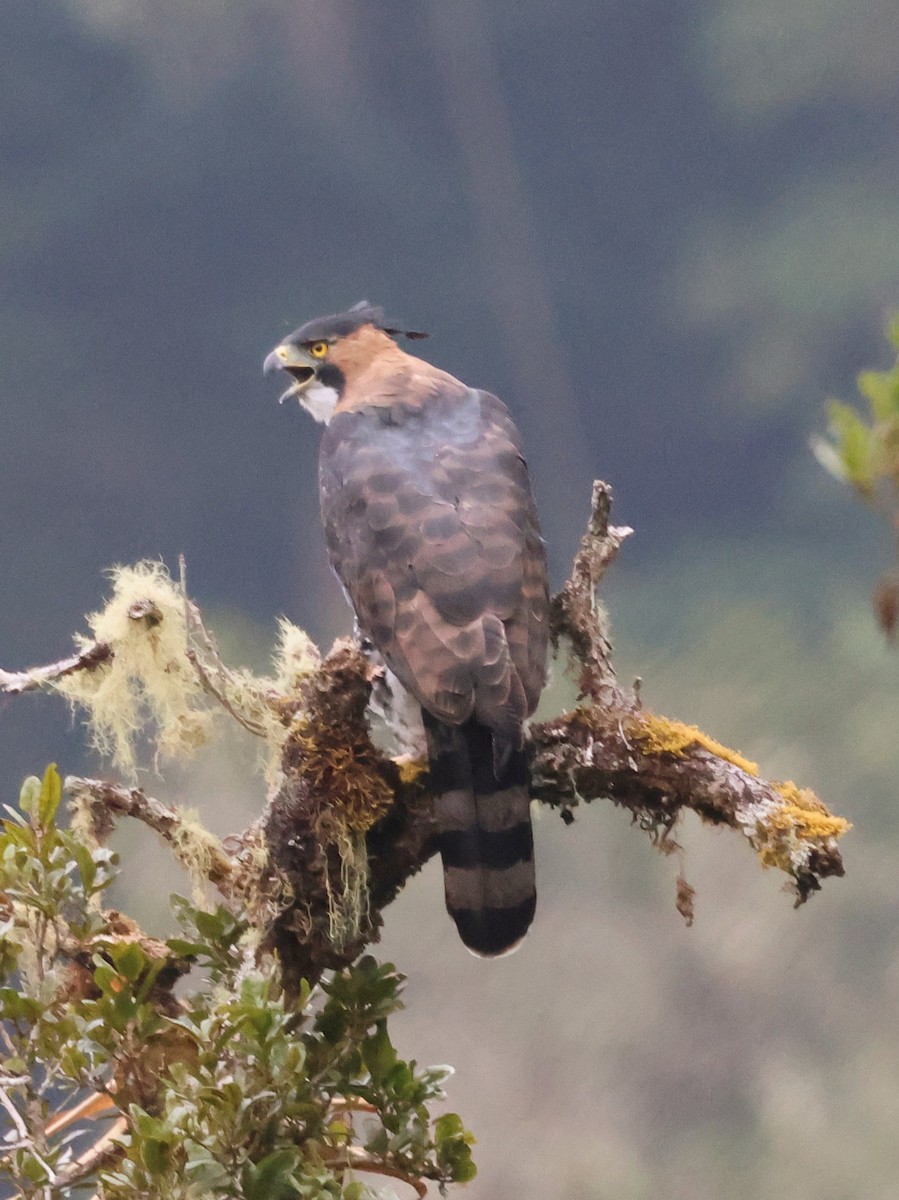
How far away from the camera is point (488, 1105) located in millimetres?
3676

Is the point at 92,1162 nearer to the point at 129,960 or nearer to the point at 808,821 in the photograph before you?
the point at 129,960

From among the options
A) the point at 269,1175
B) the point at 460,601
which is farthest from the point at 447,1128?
the point at 460,601

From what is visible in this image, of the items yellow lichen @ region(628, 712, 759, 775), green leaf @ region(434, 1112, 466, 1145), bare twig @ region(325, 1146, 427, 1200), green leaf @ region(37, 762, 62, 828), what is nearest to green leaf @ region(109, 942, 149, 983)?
green leaf @ region(37, 762, 62, 828)

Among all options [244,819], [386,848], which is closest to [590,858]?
[244,819]

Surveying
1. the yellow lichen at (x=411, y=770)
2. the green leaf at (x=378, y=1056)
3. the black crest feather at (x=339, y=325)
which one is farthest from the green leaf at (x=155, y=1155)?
the black crest feather at (x=339, y=325)

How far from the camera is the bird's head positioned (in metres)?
2.96

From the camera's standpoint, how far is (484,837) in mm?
2148

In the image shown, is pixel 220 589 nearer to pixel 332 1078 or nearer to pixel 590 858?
pixel 590 858

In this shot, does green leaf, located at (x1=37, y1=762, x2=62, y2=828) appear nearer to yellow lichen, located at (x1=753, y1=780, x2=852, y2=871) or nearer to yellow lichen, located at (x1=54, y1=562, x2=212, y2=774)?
yellow lichen, located at (x1=54, y1=562, x2=212, y2=774)

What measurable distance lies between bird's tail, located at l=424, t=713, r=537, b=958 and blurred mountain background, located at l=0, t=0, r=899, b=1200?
158 centimetres

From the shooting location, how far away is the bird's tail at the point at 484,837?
7.05 feet

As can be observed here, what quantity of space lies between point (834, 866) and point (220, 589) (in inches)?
87.0

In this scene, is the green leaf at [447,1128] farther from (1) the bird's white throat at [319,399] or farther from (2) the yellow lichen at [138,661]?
(1) the bird's white throat at [319,399]

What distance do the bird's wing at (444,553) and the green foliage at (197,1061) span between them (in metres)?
0.50
